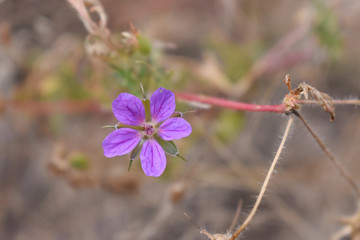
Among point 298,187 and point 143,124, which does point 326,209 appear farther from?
point 143,124

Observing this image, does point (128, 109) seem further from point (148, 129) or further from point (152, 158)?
point (152, 158)

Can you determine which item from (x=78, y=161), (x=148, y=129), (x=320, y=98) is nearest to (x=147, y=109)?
(x=148, y=129)

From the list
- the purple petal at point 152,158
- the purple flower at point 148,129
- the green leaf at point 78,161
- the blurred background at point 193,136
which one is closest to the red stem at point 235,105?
the purple flower at point 148,129

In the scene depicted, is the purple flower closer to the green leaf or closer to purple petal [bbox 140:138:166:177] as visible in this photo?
purple petal [bbox 140:138:166:177]

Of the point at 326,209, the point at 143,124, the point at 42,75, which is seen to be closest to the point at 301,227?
the point at 326,209

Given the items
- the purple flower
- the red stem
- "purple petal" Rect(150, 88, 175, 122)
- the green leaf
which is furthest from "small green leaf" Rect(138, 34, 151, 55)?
the green leaf

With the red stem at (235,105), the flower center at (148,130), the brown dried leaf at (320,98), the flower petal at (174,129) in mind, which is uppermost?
the flower petal at (174,129)

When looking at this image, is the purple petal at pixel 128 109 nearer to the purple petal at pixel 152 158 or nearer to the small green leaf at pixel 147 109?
the small green leaf at pixel 147 109
